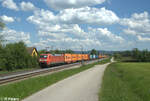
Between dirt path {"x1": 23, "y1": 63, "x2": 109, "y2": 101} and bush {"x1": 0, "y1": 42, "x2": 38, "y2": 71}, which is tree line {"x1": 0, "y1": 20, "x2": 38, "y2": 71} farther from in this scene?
dirt path {"x1": 23, "y1": 63, "x2": 109, "y2": 101}

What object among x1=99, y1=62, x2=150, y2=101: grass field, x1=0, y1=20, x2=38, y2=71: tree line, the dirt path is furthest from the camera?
x1=0, y1=20, x2=38, y2=71: tree line

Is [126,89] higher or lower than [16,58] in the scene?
lower

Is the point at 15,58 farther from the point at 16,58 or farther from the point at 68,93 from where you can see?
the point at 68,93

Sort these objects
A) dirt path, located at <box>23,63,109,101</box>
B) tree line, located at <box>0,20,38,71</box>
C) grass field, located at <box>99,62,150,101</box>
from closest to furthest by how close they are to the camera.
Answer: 1. dirt path, located at <box>23,63,109,101</box>
2. grass field, located at <box>99,62,150,101</box>
3. tree line, located at <box>0,20,38,71</box>

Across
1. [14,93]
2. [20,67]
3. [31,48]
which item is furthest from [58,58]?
[14,93]

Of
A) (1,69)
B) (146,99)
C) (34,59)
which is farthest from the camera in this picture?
(34,59)

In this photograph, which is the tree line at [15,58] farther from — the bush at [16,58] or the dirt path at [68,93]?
the dirt path at [68,93]

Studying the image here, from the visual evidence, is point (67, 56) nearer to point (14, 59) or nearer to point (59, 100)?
point (14, 59)

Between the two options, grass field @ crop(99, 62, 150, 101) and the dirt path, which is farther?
grass field @ crop(99, 62, 150, 101)

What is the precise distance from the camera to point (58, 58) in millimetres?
45156

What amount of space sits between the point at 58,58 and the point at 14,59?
38.9ft

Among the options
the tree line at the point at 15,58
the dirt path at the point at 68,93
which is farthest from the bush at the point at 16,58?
the dirt path at the point at 68,93

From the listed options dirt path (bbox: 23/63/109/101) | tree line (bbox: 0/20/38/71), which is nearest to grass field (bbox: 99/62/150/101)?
dirt path (bbox: 23/63/109/101)

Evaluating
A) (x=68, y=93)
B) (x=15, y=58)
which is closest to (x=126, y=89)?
(x=68, y=93)
